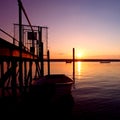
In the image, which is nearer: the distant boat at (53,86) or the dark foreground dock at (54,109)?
the dark foreground dock at (54,109)

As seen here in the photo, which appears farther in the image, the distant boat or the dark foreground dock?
the distant boat

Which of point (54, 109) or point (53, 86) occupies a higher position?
point (53, 86)

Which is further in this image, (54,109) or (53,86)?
(54,109)

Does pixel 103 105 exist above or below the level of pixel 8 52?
below

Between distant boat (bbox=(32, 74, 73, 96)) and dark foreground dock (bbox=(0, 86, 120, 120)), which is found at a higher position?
distant boat (bbox=(32, 74, 73, 96))

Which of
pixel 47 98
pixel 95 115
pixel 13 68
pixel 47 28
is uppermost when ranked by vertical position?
pixel 47 28

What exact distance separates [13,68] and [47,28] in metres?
16.4

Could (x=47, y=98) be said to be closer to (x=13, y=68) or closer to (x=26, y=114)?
(x=26, y=114)

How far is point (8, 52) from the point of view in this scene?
1010 cm

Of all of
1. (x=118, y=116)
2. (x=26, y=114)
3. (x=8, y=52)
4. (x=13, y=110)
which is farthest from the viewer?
(x=118, y=116)

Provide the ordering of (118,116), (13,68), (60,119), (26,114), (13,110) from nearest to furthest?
(13,110)
(13,68)
(26,114)
(60,119)
(118,116)

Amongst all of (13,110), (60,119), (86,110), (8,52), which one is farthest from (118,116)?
(8,52)

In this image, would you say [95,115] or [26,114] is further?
[95,115]

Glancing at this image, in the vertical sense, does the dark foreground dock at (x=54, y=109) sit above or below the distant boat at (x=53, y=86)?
below
